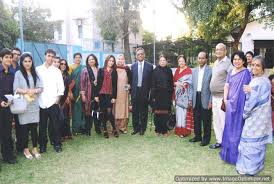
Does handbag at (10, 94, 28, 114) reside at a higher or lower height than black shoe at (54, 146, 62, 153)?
higher

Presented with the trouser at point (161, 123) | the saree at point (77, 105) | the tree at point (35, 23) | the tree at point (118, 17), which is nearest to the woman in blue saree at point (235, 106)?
the trouser at point (161, 123)

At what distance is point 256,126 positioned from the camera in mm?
4934

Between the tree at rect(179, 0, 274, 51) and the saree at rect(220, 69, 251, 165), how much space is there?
5.71m

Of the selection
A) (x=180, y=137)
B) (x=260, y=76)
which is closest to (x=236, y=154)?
(x=260, y=76)

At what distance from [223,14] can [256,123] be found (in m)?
10.9

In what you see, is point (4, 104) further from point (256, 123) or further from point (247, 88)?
point (256, 123)

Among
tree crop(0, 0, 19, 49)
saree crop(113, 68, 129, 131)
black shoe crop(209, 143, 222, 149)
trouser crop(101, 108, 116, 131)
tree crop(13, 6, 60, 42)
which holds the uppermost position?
tree crop(13, 6, 60, 42)

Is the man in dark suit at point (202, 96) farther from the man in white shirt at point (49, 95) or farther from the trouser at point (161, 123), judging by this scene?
the man in white shirt at point (49, 95)

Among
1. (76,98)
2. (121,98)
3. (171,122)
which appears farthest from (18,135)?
(171,122)

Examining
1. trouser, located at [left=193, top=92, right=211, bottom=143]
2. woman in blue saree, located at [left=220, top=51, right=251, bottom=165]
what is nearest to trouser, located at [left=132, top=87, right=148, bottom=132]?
trouser, located at [left=193, top=92, right=211, bottom=143]

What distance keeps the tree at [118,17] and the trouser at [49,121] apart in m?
19.7

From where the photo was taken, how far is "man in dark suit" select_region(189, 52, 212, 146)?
639 centimetres

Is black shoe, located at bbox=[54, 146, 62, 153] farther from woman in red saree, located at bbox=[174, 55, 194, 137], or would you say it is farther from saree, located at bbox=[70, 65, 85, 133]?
woman in red saree, located at bbox=[174, 55, 194, 137]

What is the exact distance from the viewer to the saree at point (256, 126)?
4.88 metres
